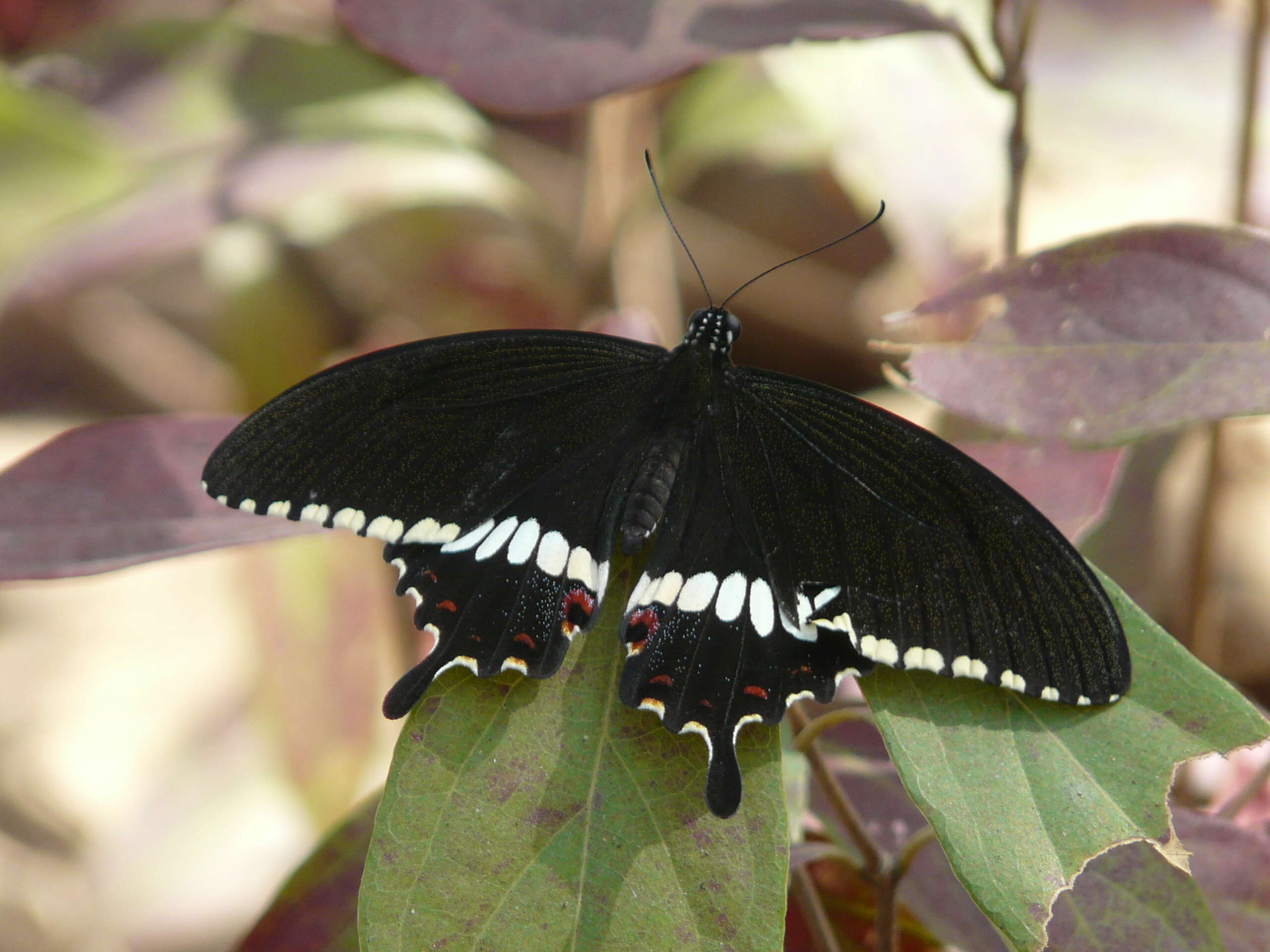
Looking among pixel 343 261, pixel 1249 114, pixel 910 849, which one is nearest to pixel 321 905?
pixel 910 849

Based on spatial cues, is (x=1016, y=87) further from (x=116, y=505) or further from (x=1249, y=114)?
(x=116, y=505)

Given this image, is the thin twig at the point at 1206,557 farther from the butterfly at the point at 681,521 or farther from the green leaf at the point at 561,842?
the green leaf at the point at 561,842

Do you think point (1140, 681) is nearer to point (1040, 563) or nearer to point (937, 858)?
point (1040, 563)

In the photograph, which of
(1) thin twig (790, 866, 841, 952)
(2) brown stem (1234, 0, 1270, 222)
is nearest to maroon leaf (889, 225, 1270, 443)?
(1) thin twig (790, 866, 841, 952)

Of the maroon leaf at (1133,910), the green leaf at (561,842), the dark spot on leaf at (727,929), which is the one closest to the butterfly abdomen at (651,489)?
the green leaf at (561,842)

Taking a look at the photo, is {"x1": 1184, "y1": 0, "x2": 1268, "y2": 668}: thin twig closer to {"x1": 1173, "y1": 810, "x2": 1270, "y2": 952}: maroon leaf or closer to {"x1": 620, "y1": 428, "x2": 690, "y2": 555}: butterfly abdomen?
{"x1": 1173, "y1": 810, "x2": 1270, "y2": 952}: maroon leaf
